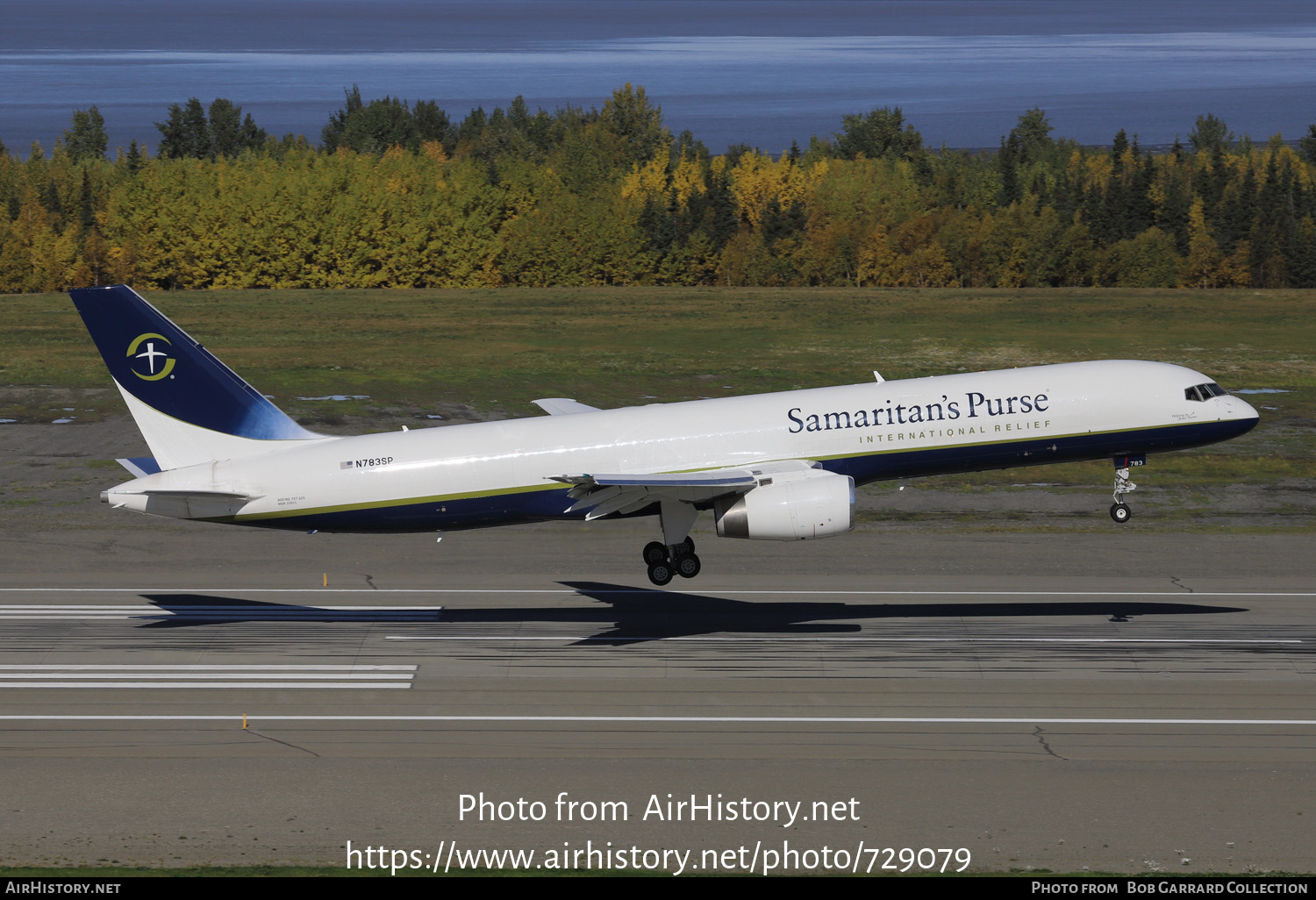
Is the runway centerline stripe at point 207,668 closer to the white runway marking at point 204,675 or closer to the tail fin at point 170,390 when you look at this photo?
the white runway marking at point 204,675

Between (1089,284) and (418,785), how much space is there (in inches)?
6638

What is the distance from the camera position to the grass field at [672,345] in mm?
82125

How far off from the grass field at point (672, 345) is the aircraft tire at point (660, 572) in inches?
998

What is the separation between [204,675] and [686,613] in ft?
47.0

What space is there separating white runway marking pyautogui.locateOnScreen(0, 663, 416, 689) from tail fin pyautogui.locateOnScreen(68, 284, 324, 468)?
23.3 ft

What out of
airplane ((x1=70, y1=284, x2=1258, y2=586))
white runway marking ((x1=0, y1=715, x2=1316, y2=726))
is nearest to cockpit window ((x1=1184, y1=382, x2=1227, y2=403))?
airplane ((x1=70, y1=284, x2=1258, y2=586))

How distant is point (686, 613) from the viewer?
139ft

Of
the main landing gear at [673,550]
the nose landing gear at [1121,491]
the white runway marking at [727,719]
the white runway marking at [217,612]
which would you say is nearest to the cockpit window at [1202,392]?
the nose landing gear at [1121,491]

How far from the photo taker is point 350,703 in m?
33.5

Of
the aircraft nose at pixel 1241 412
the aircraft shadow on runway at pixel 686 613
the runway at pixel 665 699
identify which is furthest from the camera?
the aircraft nose at pixel 1241 412

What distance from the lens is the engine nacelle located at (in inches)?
1505

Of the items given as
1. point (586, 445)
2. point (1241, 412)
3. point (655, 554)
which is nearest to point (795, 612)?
point (655, 554)
